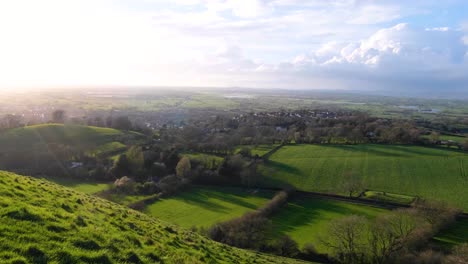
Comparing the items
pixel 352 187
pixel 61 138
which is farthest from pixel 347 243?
pixel 61 138

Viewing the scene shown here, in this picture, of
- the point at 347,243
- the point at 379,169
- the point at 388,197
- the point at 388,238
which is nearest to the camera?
the point at 388,238

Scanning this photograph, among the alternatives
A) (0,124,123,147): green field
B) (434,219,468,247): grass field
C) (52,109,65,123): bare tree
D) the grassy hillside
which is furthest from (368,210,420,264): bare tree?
(52,109,65,123): bare tree

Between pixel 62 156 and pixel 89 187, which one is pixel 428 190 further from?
pixel 62 156

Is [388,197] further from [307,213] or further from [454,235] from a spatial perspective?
[307,213]

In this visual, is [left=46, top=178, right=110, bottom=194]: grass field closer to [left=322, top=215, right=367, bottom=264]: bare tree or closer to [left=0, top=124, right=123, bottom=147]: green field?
[left=0, top=124, right=123, bottom=147]: green field

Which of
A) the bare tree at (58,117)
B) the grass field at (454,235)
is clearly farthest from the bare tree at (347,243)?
the bare tree at (58,117)

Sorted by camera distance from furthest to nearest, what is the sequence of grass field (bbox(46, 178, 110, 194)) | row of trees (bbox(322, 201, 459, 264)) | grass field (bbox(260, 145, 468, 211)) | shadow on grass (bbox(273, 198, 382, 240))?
1. grass field (bbox(260, 145, 468, 211))
2. grass field (bbox(46, 178, 110, 194))
3. shadow on grass (bbox(273, 198, 382, 240))
4. row of trees (bbox(322, 201, 459, 264))

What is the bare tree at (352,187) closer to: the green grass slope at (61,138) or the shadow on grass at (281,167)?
the shadow on grass at (281,167)
